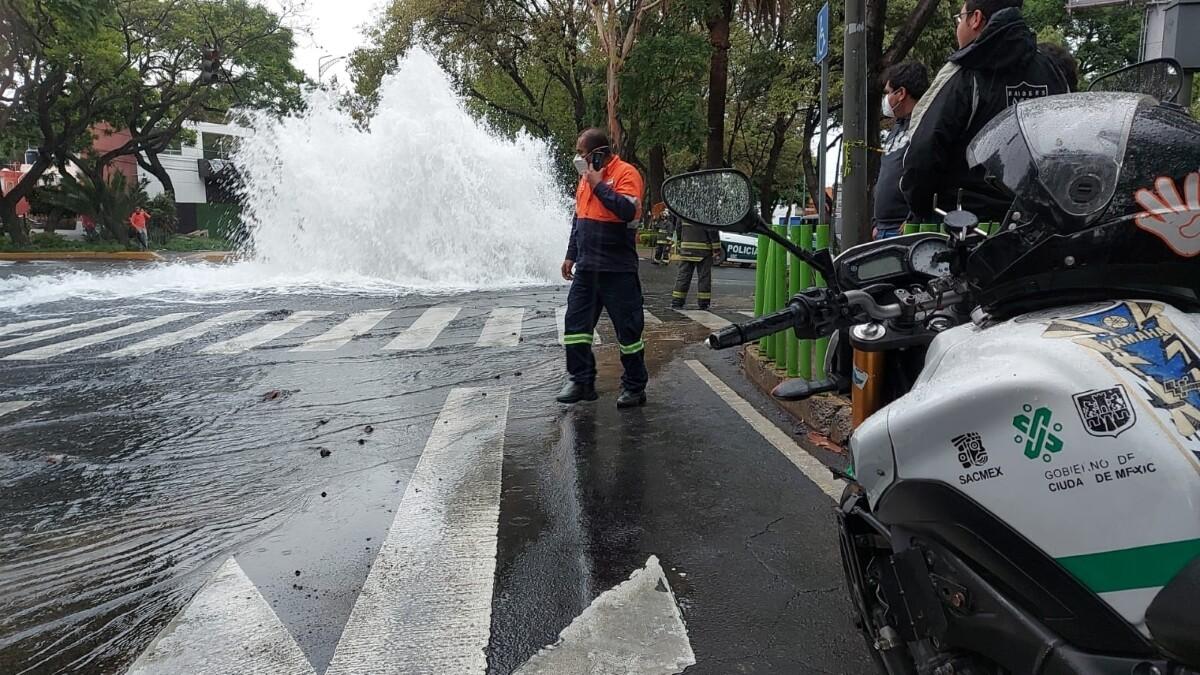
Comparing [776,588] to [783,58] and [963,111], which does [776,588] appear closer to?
[963,111]

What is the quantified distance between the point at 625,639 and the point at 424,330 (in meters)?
7.25

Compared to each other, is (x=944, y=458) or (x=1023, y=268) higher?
(x=1023, y=268)

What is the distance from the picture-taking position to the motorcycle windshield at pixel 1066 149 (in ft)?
4.91

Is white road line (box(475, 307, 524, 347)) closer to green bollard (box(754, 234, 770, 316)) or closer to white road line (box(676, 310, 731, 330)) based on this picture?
white road line (box(676, 310, 731, 330))

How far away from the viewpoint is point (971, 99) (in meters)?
3.12

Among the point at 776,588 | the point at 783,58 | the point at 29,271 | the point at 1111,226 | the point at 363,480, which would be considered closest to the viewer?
the point at 1111,226

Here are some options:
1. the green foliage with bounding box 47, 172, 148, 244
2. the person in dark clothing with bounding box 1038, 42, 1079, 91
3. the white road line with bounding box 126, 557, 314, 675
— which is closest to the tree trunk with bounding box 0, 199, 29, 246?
the green foliage with bounding box 47, 172, 148, 244

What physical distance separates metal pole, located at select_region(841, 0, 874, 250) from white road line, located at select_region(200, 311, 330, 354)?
597 cm

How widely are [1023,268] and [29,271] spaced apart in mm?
23468

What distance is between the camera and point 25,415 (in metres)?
5.75

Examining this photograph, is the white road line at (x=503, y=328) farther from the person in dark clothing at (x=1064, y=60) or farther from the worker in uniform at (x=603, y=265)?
the person in dark clothing at (x=1064, y=60)

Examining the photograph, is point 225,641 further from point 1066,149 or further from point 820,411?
point 820,411

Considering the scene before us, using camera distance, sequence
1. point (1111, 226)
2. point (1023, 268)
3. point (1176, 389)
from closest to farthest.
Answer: point (1176, 389)
point (1111, 226)
point (1023, 268)

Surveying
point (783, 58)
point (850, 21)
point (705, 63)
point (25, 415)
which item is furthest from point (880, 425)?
point (783, 58)
